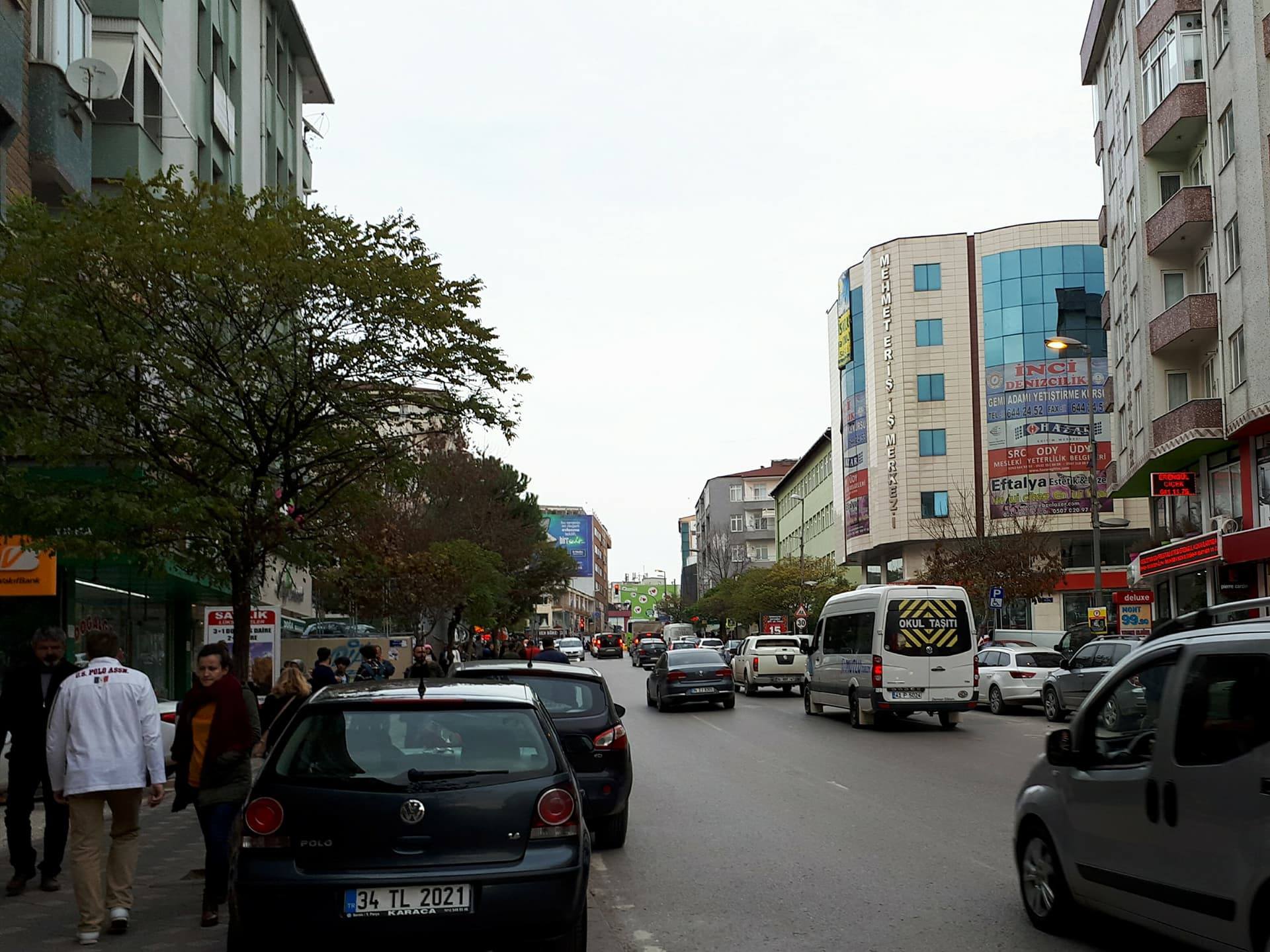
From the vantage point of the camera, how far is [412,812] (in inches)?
245

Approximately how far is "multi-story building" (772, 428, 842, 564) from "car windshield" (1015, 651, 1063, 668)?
53.0m

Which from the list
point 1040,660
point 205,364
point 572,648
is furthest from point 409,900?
point 572,648

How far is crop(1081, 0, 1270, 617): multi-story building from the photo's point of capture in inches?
1195

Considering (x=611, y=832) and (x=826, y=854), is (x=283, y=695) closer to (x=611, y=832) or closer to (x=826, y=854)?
(x=611, y=832)

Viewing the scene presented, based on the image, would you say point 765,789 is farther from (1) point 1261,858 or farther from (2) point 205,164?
(2) point 205,164

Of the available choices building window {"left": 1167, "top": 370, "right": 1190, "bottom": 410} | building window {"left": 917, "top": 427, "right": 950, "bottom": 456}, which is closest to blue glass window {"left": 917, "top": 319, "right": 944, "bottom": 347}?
building window {"left": 917, "top": 427, "right": 950, "bottom": 456}

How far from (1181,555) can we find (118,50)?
2845 centimetres

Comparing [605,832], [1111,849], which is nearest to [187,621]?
[605,832]

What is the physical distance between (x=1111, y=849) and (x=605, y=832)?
546 centimetres

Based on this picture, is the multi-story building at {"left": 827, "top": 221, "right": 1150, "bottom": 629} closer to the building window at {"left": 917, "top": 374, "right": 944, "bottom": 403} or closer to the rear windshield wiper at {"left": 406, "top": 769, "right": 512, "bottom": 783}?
the building window at {"left": 917, "top": 374, "right": 944, "bottom": 403}

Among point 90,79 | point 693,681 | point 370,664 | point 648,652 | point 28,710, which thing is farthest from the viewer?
point 648,652

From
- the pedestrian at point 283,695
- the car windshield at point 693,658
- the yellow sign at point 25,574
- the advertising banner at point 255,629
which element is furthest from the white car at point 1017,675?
the pedestrian at point 283,695

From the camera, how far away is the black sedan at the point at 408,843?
607 cm

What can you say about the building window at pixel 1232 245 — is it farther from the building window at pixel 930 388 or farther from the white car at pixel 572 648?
the building window at pixel 930 388
